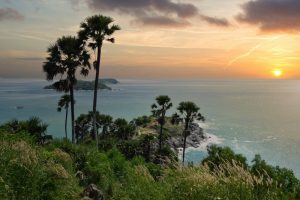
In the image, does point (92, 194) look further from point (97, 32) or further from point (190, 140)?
point (190, 140)

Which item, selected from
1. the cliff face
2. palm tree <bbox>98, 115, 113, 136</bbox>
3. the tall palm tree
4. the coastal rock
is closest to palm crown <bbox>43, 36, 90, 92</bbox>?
the tall palm tree

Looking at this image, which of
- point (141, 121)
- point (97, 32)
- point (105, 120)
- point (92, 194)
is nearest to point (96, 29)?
point (97, 32)

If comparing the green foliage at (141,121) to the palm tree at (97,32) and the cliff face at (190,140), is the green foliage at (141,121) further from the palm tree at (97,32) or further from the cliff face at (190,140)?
the palm tree at (97,32)

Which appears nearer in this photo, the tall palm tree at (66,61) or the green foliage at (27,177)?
the green foliage at (27,177)

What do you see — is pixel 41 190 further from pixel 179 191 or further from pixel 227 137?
pixel 227 137

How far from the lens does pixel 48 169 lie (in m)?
11.6

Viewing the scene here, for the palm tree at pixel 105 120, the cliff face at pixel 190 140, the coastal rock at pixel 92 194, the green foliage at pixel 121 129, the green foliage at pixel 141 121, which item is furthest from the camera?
the green foliage at pixel 141 121

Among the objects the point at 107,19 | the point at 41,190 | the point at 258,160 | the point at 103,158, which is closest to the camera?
the point at 41,190

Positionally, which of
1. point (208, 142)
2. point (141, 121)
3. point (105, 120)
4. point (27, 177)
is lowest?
point (208, 142)

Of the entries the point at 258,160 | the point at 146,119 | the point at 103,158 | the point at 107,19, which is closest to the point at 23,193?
the point at 103,158

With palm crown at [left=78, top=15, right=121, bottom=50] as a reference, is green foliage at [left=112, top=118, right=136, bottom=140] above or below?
below

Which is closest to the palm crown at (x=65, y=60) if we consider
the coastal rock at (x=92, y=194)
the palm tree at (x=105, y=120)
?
the coastal rock at (x=92, y=194)

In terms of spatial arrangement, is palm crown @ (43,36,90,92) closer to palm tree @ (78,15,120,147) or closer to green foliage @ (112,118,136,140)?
palm tree @ (78,15,120,147)

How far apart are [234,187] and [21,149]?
270 inches
